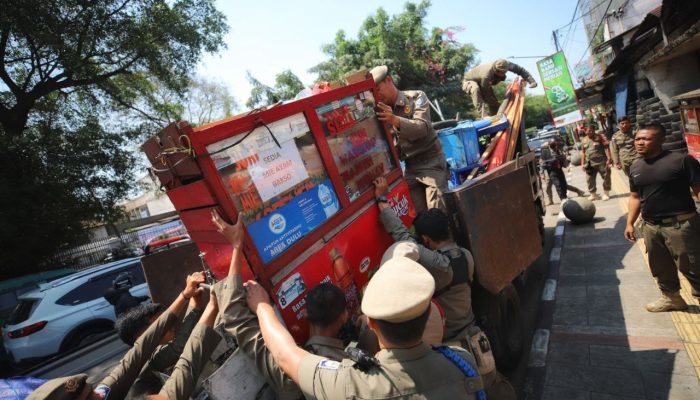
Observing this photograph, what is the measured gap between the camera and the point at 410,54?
2336 centimetres

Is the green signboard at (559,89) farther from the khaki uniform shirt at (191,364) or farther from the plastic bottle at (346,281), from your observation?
the khaki uniform shirt at (191,364)

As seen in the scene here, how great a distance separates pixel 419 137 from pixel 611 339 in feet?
8.76

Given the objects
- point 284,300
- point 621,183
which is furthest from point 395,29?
point 284,300

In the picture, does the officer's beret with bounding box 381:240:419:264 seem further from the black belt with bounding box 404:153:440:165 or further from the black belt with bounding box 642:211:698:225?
the black belt with bounding box 642:211:698:225

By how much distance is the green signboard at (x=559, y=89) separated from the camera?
12.1 m

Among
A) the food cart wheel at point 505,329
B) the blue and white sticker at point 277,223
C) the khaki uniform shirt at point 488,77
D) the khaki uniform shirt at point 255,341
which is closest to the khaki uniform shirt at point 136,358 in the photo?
the khaki uniform shirt at point 255,341

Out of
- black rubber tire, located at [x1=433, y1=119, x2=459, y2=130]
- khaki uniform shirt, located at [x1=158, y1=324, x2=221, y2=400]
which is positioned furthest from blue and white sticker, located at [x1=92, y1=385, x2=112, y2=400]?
black rubber tire, located at [x1=433, y1=119, x2=459, y2=130]

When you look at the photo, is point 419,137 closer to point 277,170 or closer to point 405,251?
point 405,251

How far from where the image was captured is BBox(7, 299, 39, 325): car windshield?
6.63 meters

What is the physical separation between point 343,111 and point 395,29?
23312mm

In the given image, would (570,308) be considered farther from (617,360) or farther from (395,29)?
(395,29)

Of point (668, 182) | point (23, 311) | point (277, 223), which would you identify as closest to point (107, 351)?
point (23, 311)

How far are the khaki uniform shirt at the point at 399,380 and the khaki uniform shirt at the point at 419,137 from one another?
2.42 metres

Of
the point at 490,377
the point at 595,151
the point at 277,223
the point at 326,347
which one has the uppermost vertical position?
the point at 277,223
